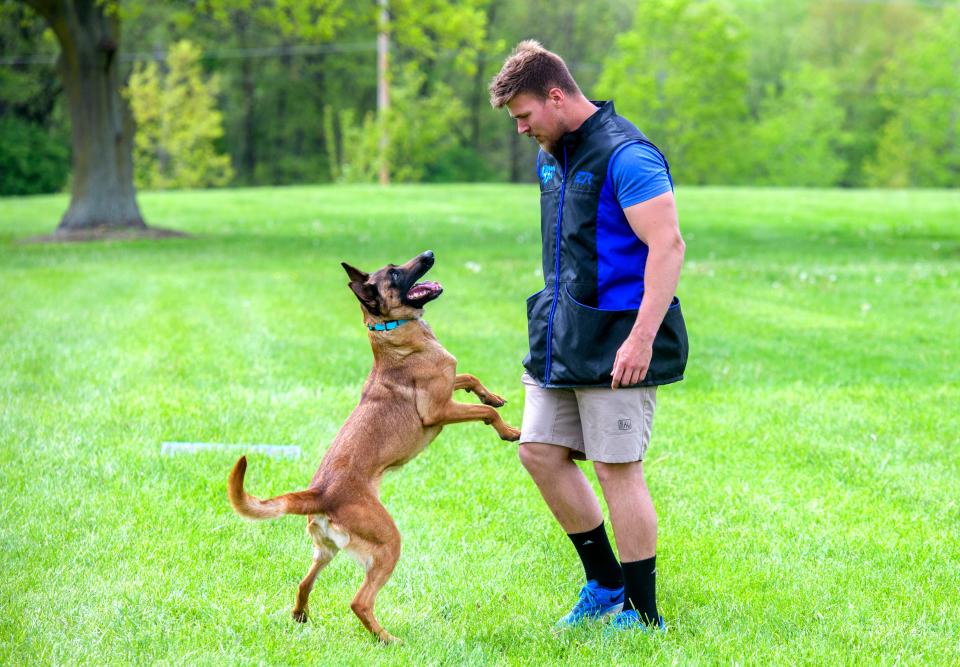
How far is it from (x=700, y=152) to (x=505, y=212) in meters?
38.7

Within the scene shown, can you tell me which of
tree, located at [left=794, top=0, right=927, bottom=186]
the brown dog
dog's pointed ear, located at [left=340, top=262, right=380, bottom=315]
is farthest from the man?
tree, located at [left=794, top=0, right=927, bottom=186]

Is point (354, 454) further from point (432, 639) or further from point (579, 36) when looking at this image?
point (579, 36)

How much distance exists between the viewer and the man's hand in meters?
3.71

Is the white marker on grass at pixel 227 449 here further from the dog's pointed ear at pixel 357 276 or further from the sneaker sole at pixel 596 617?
the sneaker sole at pixel 596 617

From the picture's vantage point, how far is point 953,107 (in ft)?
205

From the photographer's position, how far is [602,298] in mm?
3875

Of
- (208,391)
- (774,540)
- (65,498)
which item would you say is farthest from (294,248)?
(774,540)

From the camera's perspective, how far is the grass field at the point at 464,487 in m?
4.09

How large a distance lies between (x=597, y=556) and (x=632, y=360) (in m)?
0.99

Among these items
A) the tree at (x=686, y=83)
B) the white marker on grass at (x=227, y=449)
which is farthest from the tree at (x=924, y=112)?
the white marker on grass at (x=227, y=449)

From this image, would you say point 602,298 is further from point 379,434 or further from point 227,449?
point 227,449

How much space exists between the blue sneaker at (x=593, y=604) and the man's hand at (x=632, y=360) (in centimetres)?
99

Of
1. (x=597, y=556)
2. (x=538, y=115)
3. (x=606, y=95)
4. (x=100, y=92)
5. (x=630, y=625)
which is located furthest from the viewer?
(x=606, y=95)

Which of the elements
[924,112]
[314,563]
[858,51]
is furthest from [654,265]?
[858,51]
